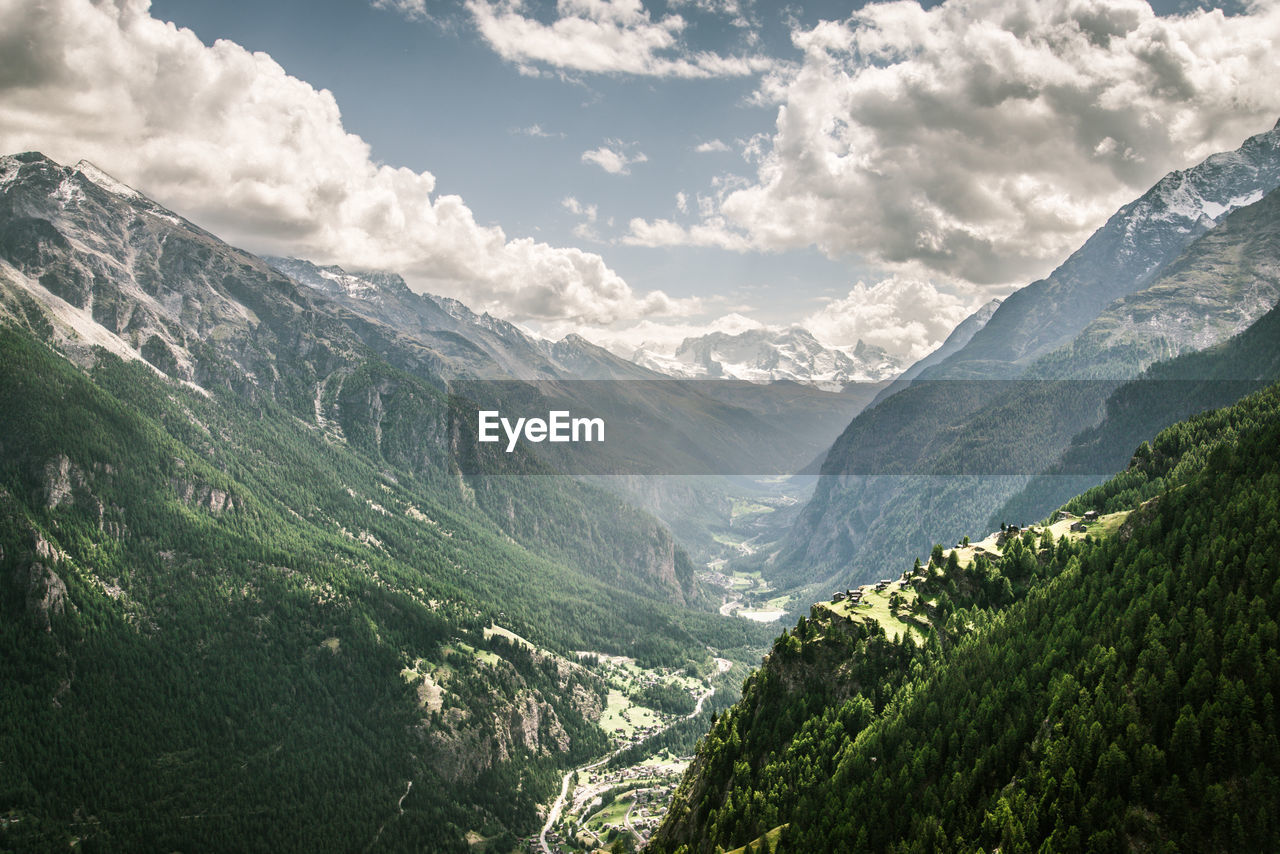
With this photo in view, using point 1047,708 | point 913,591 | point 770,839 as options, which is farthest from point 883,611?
point 770,839

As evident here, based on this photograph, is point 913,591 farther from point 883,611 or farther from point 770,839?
point 770,839

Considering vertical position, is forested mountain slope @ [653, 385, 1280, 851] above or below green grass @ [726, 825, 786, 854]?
→ above

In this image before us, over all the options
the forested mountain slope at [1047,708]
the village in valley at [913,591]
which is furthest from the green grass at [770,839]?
the village in valley at [913,591]

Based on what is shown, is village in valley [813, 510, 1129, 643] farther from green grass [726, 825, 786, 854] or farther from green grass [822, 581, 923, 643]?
green grass [726, 825, 786, 854]

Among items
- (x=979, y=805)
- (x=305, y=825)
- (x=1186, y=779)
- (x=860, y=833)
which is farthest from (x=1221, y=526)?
(x=305, y=825)

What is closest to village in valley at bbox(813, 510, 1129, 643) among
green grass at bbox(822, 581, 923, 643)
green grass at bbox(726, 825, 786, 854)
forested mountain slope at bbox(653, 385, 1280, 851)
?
green grass at bbox(822, 581, 923, 643)

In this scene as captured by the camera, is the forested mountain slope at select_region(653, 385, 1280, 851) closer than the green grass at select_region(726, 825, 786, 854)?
Yes

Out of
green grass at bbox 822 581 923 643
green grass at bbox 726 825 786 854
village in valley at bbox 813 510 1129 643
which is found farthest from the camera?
village in valley at bbox 813 510 1129 643

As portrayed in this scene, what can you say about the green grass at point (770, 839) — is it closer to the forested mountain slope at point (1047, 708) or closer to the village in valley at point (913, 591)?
the forested mountain slope at point (1047, 708)

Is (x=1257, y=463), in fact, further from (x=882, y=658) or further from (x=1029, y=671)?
(x=882, y=658)
